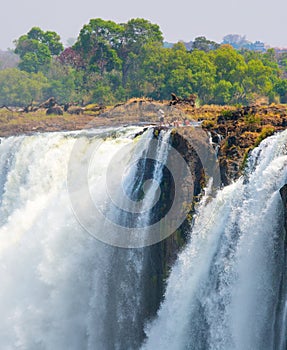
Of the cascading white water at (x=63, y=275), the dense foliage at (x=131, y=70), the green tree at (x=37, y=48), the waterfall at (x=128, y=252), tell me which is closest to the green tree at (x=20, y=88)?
the dense foliage at (x=131, y=70)

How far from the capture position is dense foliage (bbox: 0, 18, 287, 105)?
4225cm

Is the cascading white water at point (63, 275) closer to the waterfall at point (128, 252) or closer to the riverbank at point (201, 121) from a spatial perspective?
the waterfall at point (128, 252)

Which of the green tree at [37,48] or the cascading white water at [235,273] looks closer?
the cascading white water at [235,273]

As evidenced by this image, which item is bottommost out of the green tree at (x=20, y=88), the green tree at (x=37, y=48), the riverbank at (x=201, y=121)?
the riverbank at (x=201, y=121)

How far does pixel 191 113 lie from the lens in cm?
2730

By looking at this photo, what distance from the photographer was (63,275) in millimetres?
20719

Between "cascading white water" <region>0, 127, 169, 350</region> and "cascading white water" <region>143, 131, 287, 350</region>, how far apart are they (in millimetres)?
1810

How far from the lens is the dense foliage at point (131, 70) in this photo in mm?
42250

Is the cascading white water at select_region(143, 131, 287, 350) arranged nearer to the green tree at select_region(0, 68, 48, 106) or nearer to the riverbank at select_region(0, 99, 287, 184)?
the riverbank at select_region(0, 99, 287, 184)

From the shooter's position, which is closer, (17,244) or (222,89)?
(17,244)

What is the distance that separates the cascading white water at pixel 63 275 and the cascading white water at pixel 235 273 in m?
1.81

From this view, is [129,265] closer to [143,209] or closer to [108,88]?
[143,209]

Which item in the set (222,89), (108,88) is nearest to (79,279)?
(222,89)

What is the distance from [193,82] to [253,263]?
28800mm
